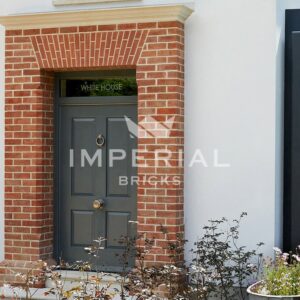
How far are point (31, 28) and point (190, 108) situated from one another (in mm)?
2011

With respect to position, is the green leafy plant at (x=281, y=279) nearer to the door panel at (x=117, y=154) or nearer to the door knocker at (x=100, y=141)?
the door panel at (x=117, y=154)

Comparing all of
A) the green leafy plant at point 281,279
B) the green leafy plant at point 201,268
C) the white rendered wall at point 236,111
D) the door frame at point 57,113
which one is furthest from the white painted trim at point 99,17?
the green leafy plant at point 281,279

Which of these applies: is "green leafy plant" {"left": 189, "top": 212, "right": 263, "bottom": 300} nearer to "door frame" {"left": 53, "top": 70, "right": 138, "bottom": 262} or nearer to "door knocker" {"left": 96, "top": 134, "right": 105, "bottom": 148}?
"door knocker" {"left": 96, "top": 134, "right": 105, "bottom": 148}

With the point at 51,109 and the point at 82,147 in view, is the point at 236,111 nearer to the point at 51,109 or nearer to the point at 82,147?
the point at 82,147

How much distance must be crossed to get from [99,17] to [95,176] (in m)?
1.79

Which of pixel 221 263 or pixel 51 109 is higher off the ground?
pixel 51 109

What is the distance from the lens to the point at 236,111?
8.19 metres

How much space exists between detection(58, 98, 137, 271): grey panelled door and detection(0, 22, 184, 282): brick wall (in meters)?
0.19

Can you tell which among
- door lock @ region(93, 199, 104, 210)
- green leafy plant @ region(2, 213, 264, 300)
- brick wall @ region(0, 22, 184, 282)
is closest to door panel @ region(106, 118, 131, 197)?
door lock @ region(93, 199, 104, 210)

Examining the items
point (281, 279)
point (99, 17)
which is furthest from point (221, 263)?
point (99, 17)

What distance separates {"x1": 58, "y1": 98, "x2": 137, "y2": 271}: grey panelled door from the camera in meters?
8.79

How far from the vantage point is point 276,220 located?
8172 mm

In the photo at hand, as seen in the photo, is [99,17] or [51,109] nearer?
[99,17]

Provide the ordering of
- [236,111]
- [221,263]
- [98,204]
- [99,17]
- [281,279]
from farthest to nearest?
[98,204], [99,17], [236,111], [221,263], [281,279]
